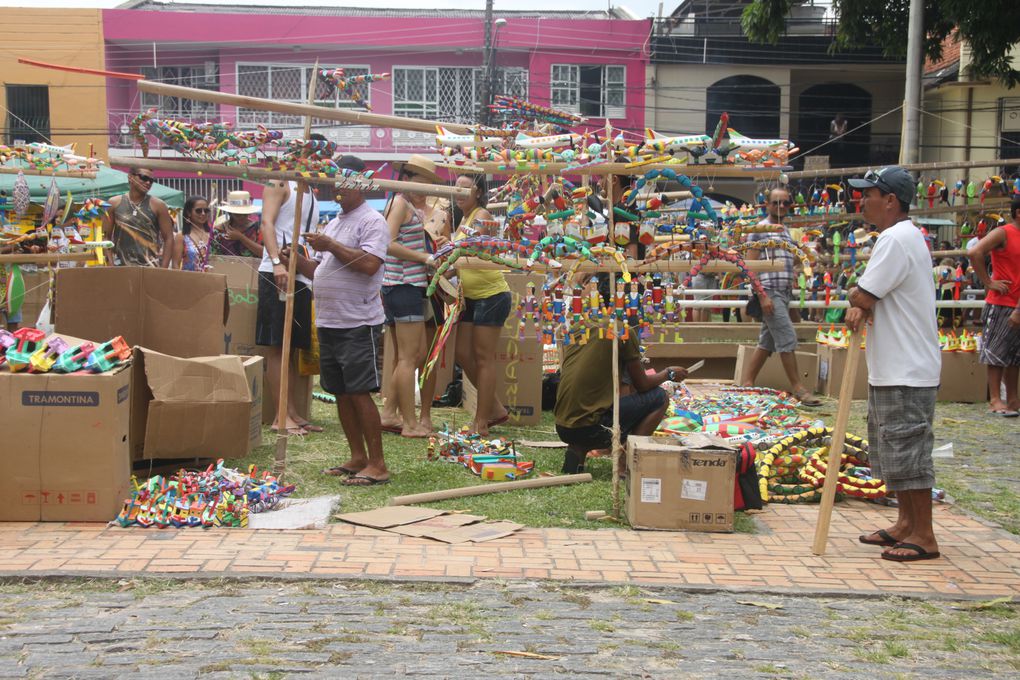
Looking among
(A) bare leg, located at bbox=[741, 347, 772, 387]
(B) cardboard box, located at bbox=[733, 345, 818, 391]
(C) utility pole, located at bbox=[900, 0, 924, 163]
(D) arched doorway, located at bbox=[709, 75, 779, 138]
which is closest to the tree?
(C) utility pole, located at bbox=[900, 0, 924, 163]

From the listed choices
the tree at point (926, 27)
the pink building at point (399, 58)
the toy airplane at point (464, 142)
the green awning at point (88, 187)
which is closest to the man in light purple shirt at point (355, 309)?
the toy airplane at point (464, 142)

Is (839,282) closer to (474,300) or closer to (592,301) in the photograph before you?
(474,300)

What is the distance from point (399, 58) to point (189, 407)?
2661 cm

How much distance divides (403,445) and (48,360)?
9.56 feet

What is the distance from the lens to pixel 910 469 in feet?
17.1

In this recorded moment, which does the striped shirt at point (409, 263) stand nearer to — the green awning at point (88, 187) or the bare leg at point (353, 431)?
the bare leg at point (353, 431)

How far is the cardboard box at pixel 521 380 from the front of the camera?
29.1 ft

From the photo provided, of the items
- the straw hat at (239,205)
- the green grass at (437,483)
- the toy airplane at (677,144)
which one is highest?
the toy airplane at (677,144)

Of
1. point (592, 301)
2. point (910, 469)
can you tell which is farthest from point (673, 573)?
point (592, 301)

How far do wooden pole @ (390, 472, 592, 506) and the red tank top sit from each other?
4841mm

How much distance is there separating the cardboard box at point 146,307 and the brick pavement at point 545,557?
1.65m

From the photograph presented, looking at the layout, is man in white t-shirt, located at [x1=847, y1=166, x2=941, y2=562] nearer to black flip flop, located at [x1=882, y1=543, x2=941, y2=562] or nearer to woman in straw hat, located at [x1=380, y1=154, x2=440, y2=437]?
black flip flop, located at [x1=882, y1=543, x2=941, y2=562]

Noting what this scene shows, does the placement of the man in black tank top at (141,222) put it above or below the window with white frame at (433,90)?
below

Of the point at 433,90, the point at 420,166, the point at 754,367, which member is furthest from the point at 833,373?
the point at 433,90
